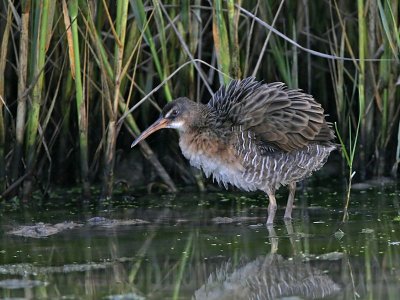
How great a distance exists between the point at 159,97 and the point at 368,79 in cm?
198

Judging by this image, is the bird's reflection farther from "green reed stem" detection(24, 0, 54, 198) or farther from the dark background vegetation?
"green reed stem" detection(24, 0, 54, 198)

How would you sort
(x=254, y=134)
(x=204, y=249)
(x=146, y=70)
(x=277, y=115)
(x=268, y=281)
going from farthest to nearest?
(x=146, y=70) < (x=277, y=115) < (x=254, y=134) < (x=204, y=249) < (x=268, y=281)

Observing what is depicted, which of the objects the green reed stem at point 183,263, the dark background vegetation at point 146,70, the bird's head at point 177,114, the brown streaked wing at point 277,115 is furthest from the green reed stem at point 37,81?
the green reed stem at point 183,263

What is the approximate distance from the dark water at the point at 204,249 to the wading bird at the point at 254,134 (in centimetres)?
34

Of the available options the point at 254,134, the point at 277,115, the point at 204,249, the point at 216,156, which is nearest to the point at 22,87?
the point at 216,156

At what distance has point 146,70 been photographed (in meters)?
9.33

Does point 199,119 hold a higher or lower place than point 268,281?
higher

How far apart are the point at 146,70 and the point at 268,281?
3866 mm

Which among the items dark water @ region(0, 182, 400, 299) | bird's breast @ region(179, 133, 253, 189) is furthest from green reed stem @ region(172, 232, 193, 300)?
bird's breast @ region(179, 133, 253, 189)

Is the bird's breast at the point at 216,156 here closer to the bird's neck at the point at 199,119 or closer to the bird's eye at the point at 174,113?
the bird's neck at the point at 199,119

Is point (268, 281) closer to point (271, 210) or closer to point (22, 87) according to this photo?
point (271, 210)

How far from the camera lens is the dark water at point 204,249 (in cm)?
571

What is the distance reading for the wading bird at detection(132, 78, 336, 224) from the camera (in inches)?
316

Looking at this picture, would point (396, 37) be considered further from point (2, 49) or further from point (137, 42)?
point (2, 49)
